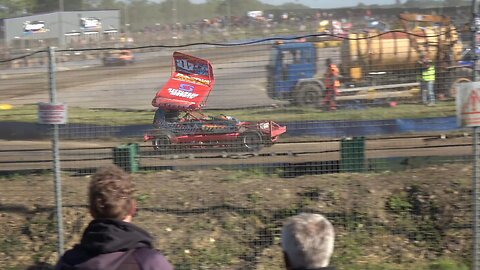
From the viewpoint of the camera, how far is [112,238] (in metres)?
2.91

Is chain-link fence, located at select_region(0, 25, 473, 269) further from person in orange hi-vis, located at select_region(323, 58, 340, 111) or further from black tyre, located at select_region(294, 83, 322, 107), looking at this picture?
person in orange hi-vis, located at select_region(323, 58, 340, 111)

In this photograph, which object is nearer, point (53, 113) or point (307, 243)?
point (307, 243)

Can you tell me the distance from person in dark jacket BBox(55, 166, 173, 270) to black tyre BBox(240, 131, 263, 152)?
17.7ft

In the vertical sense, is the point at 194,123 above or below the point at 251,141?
above

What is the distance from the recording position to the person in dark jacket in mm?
2916

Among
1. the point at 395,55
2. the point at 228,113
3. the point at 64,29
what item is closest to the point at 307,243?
the point at 228,113

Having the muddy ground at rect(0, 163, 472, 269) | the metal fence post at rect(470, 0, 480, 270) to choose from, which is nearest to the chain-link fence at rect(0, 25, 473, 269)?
the muddy ground at rect(0, 163, 472, 269)

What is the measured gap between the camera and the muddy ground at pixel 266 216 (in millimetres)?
7352

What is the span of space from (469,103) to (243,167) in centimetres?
364

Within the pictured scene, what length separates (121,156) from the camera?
28.4 ft

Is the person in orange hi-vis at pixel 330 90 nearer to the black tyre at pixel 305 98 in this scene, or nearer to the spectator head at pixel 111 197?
the black tyre at pixel 305 98

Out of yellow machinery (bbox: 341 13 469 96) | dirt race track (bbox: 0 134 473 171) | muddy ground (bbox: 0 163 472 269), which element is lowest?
muddy ground (bbox: 0 163 472 269)

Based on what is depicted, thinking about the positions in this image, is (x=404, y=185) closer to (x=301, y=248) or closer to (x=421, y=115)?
(x=421, y=115)

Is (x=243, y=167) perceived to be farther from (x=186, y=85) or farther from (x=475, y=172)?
(x=475, y=172)
